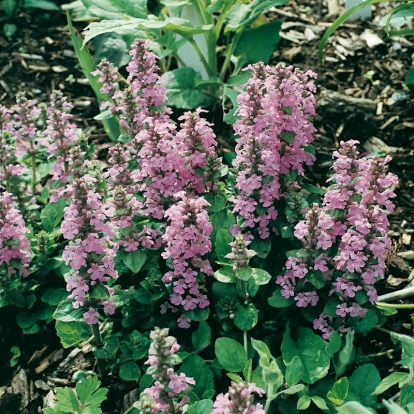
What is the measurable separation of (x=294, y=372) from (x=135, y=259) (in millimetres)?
804

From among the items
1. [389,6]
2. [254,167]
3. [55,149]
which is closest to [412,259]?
[254,167]

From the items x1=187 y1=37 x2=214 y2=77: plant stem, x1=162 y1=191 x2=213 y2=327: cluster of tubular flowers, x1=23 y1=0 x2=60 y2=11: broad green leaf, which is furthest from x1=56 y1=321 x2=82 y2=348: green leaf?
x1=23 y1=0 x2=60 y2=11: broad green leaf

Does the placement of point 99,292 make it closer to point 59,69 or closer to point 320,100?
point 320,100

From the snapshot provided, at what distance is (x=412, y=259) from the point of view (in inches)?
135

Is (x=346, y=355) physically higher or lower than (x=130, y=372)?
higher

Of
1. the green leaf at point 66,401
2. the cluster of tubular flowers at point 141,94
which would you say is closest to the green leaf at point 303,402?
the green leaf at point 66,401

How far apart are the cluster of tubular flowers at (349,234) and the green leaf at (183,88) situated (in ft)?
4.98

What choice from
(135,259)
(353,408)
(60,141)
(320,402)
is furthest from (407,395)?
(60,141)

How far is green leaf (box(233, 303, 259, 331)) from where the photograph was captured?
9.09 feet

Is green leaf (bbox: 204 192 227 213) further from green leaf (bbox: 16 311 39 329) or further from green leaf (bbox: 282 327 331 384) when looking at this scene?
green leaf (bbox: 16 311 39 329)

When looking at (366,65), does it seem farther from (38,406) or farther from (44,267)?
(38,406)

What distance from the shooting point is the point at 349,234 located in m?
2.54

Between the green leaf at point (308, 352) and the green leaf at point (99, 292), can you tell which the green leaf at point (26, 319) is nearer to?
the green leaf at point (99, 292)

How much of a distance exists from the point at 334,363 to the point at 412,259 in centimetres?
96
